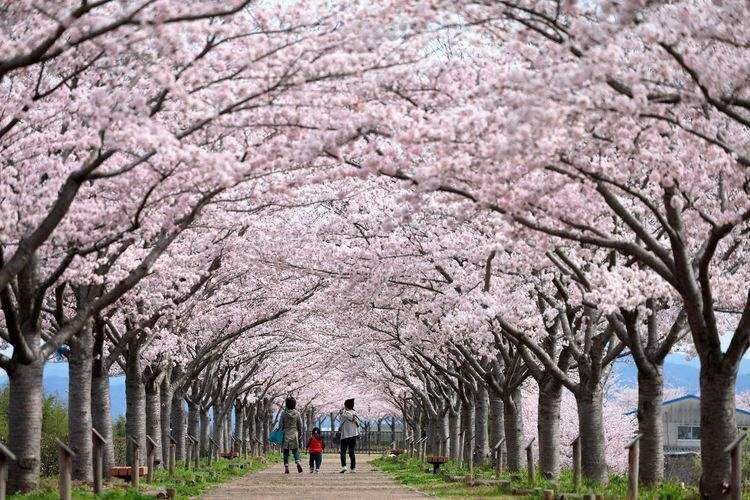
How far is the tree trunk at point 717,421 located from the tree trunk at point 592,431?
6.35 meters

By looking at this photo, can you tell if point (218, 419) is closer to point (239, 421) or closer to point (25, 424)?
point (239, 421)

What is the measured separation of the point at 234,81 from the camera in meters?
11.3

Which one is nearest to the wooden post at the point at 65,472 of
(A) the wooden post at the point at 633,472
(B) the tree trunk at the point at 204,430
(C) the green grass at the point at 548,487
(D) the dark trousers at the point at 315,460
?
(A) the wooden post at the point at 633,472

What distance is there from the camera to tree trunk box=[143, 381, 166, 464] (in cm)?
2603

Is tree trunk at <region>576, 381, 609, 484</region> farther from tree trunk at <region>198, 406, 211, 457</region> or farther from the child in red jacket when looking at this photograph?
tree trunk at <region>198, 406, 211, 457</region>

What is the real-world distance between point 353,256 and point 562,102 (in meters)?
13.5

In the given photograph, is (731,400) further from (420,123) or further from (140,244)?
(140,244)

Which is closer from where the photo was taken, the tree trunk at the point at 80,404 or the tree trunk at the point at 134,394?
the tree trunk at the point at 80,404

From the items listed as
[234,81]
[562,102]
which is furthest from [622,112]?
[234,81]

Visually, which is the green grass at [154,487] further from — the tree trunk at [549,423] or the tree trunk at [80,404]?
the tree trunk at [549,423]

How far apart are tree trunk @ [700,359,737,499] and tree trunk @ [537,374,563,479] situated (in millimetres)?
9465

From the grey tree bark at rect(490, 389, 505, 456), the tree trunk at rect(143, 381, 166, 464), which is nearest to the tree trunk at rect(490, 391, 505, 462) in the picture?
the grey tree bark at rect(490, 389, 505, 456)

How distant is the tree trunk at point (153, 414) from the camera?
85.4 feet

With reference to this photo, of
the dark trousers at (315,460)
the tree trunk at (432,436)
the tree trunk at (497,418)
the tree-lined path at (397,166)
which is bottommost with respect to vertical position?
the tree trunk at (432,436)
